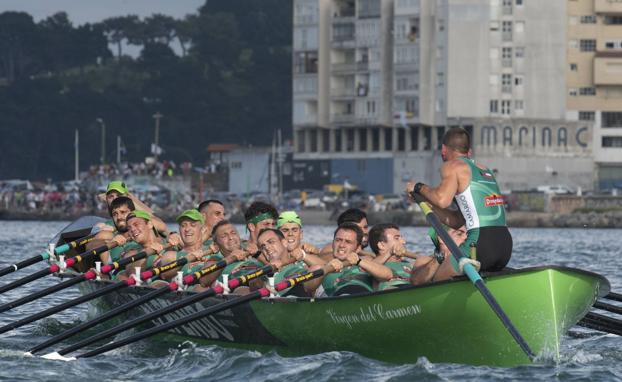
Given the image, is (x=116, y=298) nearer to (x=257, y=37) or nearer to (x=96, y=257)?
(x=96, y=257)

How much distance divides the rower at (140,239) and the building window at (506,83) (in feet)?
304

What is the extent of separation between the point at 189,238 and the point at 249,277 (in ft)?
7.95

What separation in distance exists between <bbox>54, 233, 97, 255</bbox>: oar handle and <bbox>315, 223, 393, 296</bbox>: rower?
6.32m

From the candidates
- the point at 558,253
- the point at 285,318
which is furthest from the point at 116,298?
the point at 558,253

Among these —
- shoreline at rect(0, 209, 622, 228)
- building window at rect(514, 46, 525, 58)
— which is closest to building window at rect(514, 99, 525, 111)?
building window at rect(514, 46, 525, 58)

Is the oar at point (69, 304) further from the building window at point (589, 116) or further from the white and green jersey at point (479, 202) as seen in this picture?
the building window at point (589, 116)

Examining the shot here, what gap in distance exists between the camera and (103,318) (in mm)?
21312

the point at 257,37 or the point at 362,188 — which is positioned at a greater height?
the point at 257,37

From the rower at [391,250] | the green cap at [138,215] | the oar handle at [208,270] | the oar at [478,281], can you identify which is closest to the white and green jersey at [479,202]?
the oar at [478,281]

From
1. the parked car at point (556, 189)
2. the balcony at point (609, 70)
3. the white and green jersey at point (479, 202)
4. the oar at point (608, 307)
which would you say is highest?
the balcony at point (609, 70)

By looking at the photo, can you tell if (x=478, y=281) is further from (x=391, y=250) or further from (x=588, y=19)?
(x=588, y=19)

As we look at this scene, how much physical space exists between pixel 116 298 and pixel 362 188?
91.4m

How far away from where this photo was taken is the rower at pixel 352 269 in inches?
779

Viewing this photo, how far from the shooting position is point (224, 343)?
70.6ft
